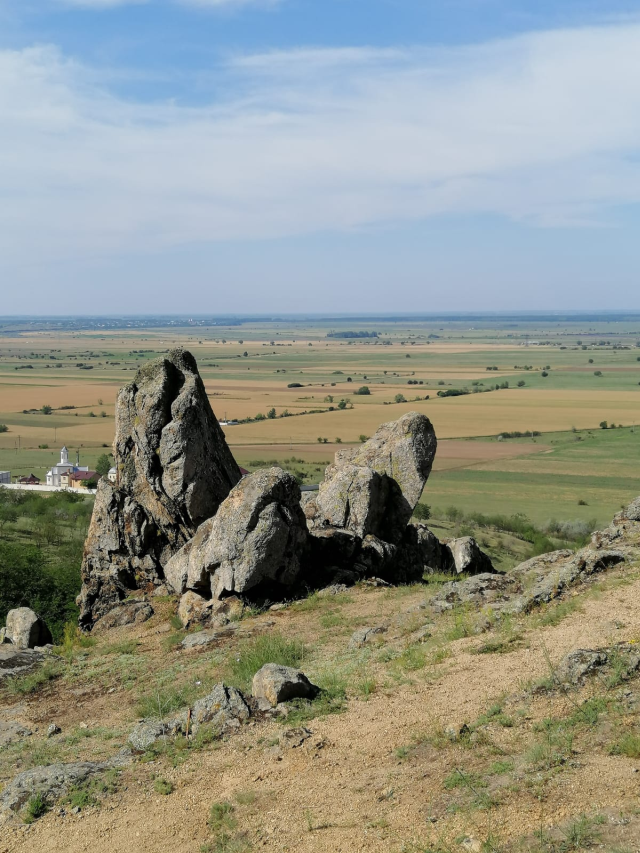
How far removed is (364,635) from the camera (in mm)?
17422

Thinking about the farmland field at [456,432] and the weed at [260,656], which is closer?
the weed at [260,656]

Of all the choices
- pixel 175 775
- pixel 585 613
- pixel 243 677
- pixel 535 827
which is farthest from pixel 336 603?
pixel 535 827

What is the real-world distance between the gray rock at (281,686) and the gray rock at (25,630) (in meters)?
12.0

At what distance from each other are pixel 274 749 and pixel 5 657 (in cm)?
1103

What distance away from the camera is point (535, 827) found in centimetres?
899

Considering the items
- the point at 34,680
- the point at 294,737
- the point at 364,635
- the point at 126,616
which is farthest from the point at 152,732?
the point at 126,616

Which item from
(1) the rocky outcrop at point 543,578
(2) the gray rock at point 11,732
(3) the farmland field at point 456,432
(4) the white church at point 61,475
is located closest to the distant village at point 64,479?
(4) the white church at point 61,475

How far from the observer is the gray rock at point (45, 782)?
38.5ft

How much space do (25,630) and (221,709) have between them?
1249 cm

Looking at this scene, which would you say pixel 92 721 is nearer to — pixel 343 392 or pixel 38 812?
pixel 38 812

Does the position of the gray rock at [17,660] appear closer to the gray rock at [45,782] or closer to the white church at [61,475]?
the gray rock at [45,782]

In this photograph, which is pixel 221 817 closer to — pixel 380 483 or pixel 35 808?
pixel 35 808

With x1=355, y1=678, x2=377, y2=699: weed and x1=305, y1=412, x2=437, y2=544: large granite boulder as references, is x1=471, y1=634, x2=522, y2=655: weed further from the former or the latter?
x1=305, y1=412, x2=437, y2=544: large granite boulder

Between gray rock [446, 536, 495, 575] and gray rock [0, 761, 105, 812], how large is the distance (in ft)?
62.8
